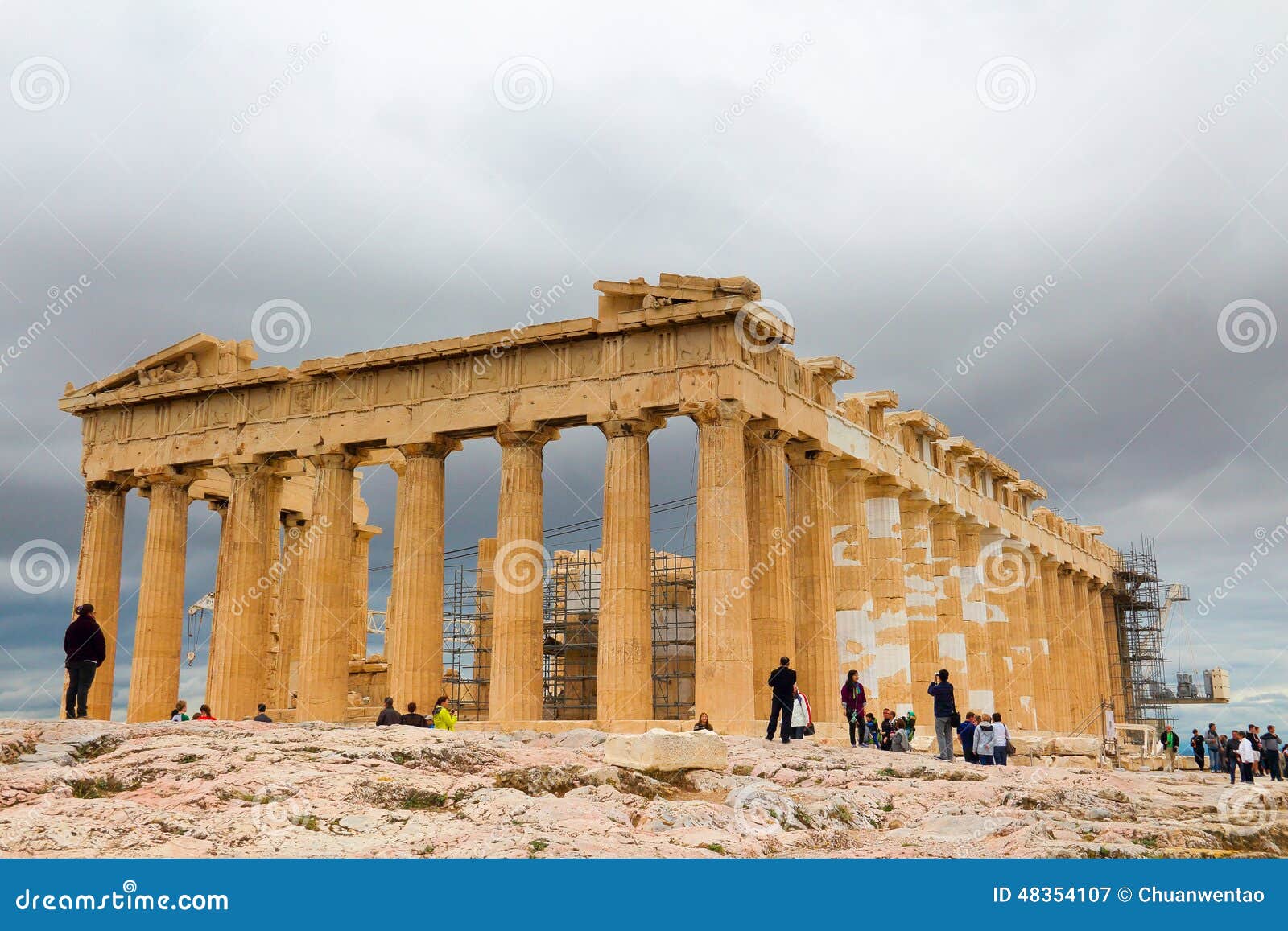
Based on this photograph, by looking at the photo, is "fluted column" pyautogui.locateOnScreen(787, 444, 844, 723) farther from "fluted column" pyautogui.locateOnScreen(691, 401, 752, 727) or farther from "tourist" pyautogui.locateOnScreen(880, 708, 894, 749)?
"fluted column" pyautogui.locateOnScreen(691, 401, 752, 727)

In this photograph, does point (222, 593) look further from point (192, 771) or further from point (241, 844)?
point (241, 844)

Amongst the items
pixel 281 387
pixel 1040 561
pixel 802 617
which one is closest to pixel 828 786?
pixel 802 617

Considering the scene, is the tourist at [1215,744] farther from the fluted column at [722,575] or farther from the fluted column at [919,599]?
the fluted column at [722,575]

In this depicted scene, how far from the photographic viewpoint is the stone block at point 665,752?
15.0m

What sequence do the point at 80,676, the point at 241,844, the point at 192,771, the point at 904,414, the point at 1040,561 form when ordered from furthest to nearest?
the point at 1040,561 < the point at 904,414 < the point at 80,676 < the point at 192,771 < the point at 241,844

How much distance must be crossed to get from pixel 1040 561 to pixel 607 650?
1073 inches

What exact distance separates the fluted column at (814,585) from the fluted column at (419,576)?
28.0 feet

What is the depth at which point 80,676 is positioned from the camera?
19609 millimetres

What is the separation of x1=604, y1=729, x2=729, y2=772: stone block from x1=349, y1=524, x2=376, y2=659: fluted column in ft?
86.9

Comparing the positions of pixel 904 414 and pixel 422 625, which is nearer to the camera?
pixel 422 625

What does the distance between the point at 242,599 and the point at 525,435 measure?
9.40 metres

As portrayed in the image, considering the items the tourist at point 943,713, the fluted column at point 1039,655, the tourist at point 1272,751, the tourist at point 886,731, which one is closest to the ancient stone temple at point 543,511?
the tourist at point 886,731

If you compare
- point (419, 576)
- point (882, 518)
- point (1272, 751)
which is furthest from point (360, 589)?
point (1272, 751)

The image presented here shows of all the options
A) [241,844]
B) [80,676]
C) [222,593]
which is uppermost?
[222,593]
